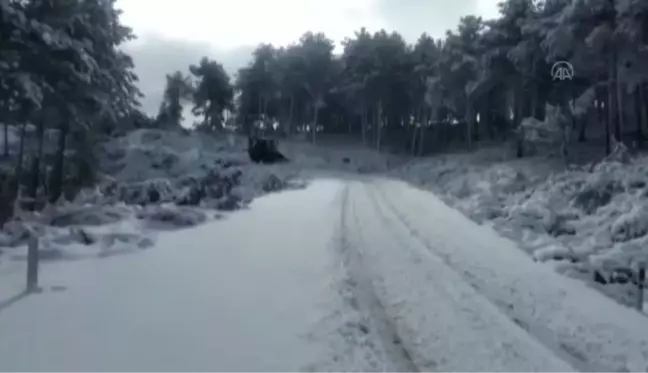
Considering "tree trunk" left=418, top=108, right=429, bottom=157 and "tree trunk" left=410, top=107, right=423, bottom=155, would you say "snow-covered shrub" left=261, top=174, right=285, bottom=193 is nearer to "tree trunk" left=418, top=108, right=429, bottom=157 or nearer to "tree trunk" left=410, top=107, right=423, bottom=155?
"tree trunk" left=418, top=108, right=429, bottom=157

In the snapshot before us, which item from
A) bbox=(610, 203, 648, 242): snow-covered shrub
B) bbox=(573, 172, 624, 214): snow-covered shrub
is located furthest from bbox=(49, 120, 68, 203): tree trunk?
bbox=(610, 203, 648, 242): snow-covered shrub

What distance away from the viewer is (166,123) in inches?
2763

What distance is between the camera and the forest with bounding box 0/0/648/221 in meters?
18.5

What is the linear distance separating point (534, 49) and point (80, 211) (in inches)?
1085

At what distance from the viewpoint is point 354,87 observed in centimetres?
6725

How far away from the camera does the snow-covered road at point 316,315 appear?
20.0 ft

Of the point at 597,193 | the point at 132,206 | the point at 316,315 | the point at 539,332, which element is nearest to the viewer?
the point at 539,332

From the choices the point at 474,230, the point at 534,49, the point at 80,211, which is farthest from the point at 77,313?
the point at 534,49

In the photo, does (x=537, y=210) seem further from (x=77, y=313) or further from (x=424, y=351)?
(x=77, y=313)

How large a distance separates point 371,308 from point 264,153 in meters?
48.1

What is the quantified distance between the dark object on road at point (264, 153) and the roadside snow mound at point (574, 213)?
88.6 ft

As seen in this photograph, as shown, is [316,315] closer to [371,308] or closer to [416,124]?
[371,308]

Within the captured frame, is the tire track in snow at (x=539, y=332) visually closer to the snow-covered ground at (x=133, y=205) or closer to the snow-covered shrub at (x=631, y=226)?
the snow-covered shrub at (x=631, y=226)

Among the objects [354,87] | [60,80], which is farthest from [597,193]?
[354,87]
